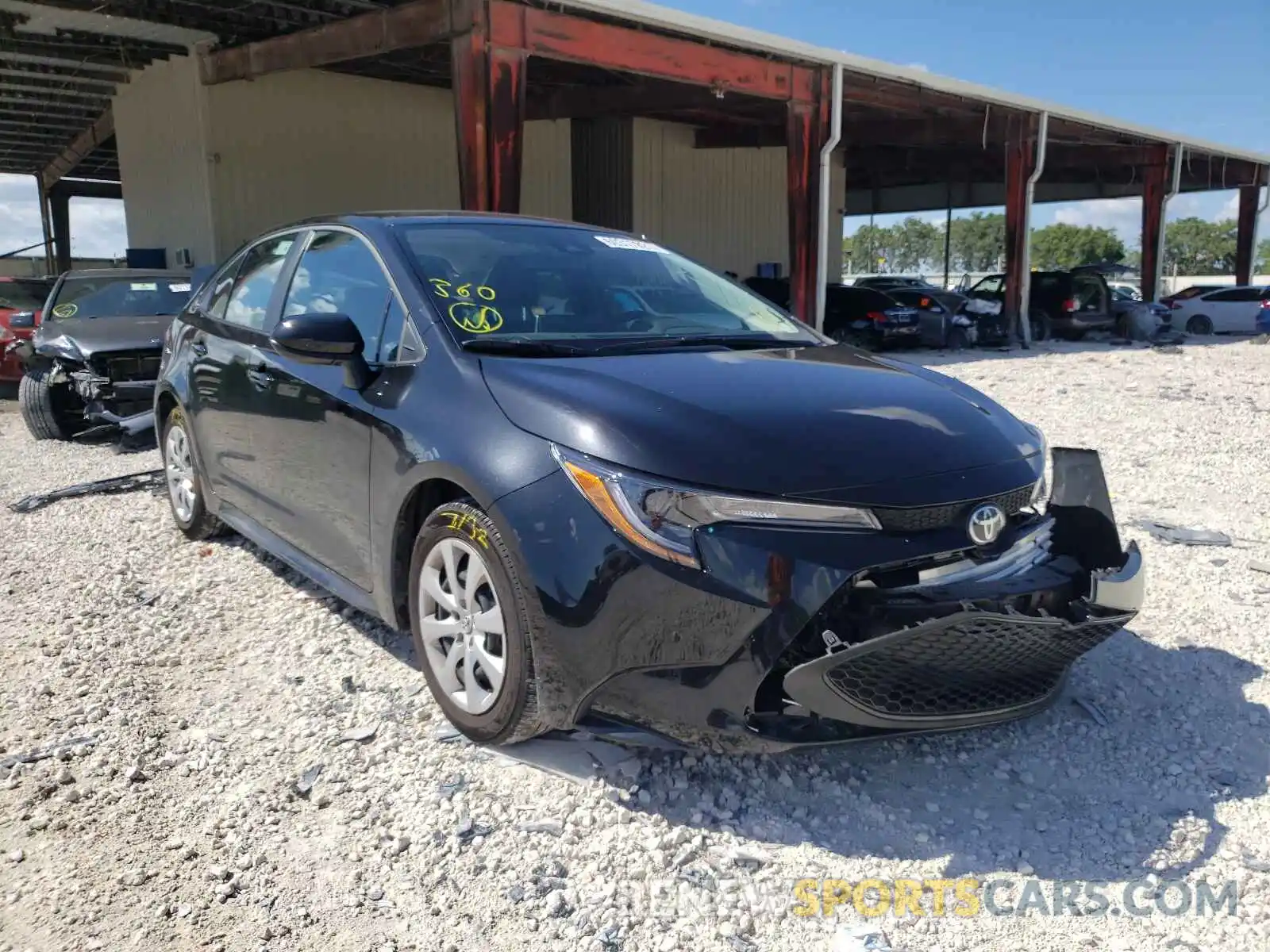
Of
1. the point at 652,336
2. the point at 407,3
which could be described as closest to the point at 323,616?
the point at 652,336

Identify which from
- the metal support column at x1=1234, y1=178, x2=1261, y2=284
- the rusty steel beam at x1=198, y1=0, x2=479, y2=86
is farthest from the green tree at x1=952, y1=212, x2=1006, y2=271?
the rusty steel beam at x1=198, y1=0, x2=479, y2=86

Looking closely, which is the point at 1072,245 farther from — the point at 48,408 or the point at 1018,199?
the point at 48,408

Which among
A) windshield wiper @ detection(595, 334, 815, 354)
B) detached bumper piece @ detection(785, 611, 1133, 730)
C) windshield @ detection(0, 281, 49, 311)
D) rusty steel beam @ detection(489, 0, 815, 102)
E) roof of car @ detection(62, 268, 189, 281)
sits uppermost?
rusty steel beam @ detection(489, 0, 815, 102)

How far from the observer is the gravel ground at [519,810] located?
232 centimetres

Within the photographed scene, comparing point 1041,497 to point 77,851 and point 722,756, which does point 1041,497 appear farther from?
point 77,851

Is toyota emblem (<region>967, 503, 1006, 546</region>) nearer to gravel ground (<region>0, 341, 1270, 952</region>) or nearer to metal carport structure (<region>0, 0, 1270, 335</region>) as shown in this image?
gravel ground (<region>0, 341, 1270, 952</region>)

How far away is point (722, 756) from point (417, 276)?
1806mm

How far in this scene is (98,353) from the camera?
7793 mm

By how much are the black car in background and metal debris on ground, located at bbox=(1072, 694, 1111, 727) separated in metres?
18.0

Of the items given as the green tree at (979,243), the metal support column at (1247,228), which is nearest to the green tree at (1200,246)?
the green tree at (979,243)

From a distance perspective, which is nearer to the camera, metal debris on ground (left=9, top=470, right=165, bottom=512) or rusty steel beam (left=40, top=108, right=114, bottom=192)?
metal debris on ground (left=9, top=470, right=165, bottom=512)

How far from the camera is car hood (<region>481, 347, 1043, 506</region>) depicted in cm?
255

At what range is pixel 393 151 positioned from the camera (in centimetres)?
1709

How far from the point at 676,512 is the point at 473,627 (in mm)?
780
